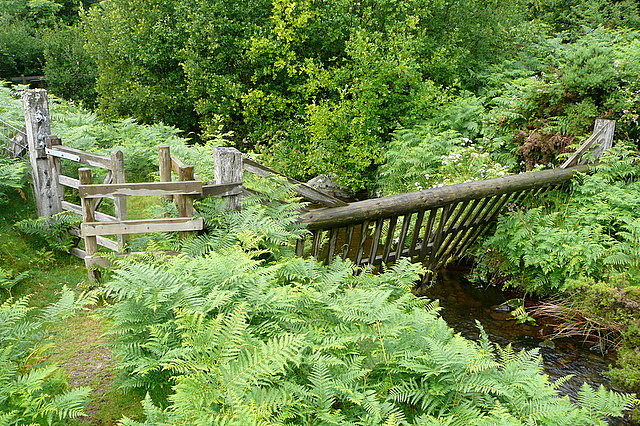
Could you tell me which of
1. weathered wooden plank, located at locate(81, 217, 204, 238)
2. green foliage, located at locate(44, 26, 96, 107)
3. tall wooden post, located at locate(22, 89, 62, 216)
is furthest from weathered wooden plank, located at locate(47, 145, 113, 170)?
green foliage, located at locate(44, 26, 96, 107)

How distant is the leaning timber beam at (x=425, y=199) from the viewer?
7359 millimetres

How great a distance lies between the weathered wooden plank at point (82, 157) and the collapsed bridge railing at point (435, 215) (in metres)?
2.88

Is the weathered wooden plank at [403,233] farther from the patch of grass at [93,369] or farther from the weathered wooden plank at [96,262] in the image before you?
the patch of grass at [93,369]

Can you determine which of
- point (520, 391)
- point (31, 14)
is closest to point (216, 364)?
point (520, 391)

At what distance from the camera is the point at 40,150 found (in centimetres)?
809

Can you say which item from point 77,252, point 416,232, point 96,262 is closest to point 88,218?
point 96,262

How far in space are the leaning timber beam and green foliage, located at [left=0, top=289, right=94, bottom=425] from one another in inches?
140

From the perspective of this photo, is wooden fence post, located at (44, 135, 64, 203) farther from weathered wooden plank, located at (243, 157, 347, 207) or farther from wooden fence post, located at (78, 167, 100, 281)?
weathered wooden plank, located at (243, 157, 347, 207)

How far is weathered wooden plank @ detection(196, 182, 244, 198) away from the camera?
6195mm

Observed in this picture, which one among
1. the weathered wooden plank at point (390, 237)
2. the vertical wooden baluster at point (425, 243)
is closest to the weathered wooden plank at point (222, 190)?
the weathered wooden plank at point (390, 237)

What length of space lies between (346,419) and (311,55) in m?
12.7

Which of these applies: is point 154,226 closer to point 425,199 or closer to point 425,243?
point 425,199

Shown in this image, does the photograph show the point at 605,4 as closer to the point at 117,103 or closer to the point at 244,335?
the point at 117,103

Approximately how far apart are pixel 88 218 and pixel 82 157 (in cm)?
134
